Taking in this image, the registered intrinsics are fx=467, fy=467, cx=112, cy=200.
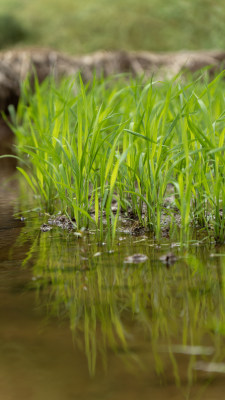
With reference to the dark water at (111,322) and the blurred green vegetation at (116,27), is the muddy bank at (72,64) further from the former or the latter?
the blurred green vegetation at (116,27)

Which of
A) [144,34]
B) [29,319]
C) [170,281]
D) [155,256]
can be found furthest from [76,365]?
[144,34]

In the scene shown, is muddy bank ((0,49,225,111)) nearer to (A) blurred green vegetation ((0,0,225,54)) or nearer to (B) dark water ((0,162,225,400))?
(B) dark water ((0,162,225,400))

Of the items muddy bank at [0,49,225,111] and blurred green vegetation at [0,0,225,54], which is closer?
muddy bank at [0,49,225,111]

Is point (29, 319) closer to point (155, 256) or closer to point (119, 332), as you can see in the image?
point (119, 332)

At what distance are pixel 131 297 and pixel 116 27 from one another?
15.3 meters

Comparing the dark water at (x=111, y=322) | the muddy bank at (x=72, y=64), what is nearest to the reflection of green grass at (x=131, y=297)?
the dark water at (x=111, y=322)

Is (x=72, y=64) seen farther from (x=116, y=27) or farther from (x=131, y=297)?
(x=116, y=27)

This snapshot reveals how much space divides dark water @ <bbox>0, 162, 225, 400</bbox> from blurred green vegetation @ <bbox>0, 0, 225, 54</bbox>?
12986mm

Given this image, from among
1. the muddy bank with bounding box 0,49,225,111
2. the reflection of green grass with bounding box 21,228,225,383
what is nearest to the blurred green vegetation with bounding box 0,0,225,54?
the muddy bank with bounding box 0,49,225,111

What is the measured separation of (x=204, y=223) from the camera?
167cm

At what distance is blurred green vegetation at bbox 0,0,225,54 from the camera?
13922mm

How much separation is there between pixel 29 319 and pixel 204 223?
0.90m

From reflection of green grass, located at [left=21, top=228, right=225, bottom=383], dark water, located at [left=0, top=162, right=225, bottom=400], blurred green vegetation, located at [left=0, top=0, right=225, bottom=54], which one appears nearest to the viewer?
dark water, located at [left=0, top=162, right=225, bottom=400]

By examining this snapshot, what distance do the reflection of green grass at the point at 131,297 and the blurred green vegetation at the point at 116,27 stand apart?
1298cm
